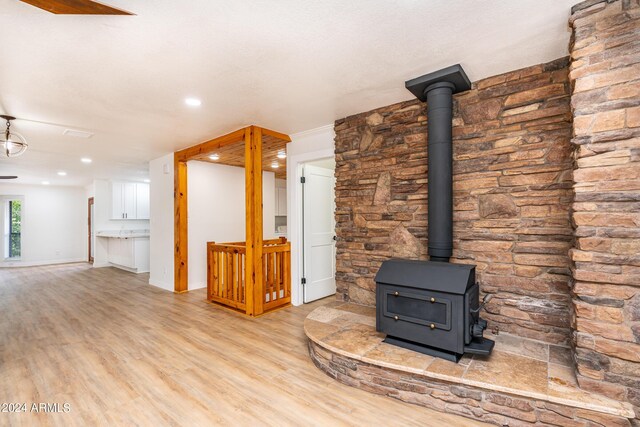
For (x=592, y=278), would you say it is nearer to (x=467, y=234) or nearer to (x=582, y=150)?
(x=582, y=150)

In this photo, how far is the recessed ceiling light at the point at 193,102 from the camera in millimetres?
3053

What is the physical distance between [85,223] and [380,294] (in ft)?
34.3

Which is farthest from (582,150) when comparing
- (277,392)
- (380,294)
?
(277,392)

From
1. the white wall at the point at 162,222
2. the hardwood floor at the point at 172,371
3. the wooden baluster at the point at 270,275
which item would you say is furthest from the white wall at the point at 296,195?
the white wall at the point at 162,222

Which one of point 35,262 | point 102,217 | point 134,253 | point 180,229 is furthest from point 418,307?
point 35,262

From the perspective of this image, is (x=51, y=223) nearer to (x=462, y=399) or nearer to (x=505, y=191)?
(x=462, y=399)

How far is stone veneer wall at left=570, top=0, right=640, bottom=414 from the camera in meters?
1.66

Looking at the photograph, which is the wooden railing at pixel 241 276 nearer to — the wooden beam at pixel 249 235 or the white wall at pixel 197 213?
the wooden beam at pixel 249 235

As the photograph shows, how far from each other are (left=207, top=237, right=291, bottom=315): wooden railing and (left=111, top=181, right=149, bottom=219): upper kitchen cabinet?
5.45 m

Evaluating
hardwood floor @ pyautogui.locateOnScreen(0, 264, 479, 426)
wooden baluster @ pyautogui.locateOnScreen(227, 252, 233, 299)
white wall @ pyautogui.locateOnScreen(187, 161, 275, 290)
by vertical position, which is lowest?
hardwood floor @ pyautogui.locateOnScreen(0, 264, 479, 426)

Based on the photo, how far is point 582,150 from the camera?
5.90 feet

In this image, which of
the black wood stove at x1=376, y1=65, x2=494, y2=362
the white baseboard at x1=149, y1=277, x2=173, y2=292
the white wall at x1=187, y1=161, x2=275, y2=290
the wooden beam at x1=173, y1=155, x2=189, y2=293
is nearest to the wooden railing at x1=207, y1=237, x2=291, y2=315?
the wooden beam at x1=173, y1=155, x2=189, y2=293

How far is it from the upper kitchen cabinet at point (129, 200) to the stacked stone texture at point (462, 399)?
8.29m

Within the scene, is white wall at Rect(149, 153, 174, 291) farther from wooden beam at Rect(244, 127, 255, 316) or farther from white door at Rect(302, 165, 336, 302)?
white door at Rect(302, 165, 336, 302)
